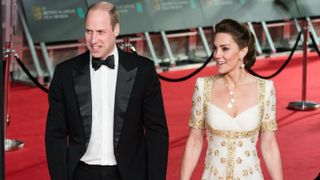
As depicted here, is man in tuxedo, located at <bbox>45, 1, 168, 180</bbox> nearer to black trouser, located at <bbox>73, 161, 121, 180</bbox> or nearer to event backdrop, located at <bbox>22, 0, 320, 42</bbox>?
black trouser, located at <bbox>73, 161, 121, 180</bbox>

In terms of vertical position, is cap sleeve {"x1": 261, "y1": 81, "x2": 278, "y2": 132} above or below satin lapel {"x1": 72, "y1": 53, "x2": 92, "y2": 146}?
below

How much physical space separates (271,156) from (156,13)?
29.1 ft

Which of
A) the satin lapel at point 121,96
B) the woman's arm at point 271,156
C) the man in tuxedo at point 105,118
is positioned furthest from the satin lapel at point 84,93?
the woman's arm at point 271,156

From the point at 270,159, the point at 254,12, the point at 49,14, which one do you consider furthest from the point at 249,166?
the point at 254,12

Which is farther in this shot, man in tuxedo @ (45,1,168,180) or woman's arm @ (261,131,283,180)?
woman's arm @ (261,131,283,180)

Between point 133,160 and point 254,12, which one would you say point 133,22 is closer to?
point 254,12

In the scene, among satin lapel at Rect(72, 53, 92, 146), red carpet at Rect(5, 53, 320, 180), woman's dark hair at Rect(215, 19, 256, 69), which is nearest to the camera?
satin lapel at Rect(72, 53, 92, 146)

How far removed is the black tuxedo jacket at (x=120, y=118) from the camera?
278 cm

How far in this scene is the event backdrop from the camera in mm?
10500

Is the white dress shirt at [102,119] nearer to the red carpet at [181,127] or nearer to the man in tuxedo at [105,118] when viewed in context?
the man in tuxedo at [105,118]

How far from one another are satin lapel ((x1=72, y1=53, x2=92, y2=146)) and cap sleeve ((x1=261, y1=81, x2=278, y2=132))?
0.91 metres


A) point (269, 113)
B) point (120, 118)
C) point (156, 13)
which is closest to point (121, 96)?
point (120, 118)

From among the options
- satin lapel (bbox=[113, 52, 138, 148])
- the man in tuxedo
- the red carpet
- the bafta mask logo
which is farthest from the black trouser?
the bafta mask logo

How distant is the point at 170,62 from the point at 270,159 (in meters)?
→ 8.60
